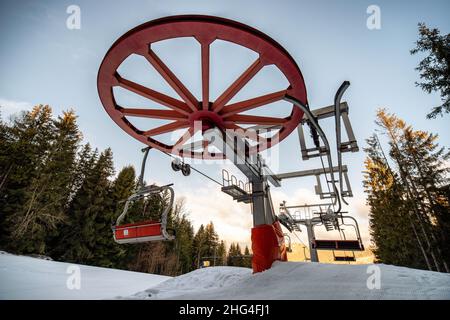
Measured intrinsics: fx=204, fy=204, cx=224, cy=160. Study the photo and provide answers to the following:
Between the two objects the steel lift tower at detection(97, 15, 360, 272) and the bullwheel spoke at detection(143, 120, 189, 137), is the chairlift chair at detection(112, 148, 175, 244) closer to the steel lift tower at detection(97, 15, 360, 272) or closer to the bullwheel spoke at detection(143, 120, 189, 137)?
the steel lift tower at detection(97, 15, 360, 272)

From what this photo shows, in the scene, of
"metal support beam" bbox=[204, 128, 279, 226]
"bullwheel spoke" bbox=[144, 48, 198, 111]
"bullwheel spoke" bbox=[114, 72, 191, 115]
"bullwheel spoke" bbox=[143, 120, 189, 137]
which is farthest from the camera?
"metal support beam" bbox=[204, 128, 279, 226]

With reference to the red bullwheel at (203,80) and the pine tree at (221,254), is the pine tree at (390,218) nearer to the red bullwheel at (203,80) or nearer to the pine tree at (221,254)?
the red bullwheel at (203,80)

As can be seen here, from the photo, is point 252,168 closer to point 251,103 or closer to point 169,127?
point 251,103

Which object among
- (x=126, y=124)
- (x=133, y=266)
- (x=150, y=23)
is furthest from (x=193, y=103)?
(x=133, y=266)

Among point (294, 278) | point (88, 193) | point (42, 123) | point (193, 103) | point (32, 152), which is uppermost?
point (42, 123)

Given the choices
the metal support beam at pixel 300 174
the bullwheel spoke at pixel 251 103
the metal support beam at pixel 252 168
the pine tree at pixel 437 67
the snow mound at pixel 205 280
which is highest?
the pine tree at pixel 437 67

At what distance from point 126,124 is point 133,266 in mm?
25225

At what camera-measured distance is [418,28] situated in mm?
10289

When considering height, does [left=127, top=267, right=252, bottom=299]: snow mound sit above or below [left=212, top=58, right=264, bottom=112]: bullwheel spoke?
below

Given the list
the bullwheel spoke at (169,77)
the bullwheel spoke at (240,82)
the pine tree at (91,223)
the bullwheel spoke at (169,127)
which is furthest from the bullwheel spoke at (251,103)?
the pine tree at (91,223)

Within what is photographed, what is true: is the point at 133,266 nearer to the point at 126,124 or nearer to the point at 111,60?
the point at 126,124

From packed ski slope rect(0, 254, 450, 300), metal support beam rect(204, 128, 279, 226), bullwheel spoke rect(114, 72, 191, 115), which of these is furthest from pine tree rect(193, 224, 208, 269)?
bullwheel spoke rect(114, 72, 191, 115)

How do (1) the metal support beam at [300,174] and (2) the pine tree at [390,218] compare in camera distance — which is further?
(2) the pine tree at [390,218]

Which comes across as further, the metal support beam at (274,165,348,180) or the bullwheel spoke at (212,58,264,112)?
the metal support beam at (274,165,348,180)
